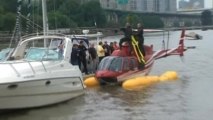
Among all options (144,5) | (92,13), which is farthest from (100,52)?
(144,5)

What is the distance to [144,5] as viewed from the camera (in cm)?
14175

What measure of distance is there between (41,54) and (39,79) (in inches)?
97.8

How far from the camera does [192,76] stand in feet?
93.2

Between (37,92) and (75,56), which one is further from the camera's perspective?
(75,56)

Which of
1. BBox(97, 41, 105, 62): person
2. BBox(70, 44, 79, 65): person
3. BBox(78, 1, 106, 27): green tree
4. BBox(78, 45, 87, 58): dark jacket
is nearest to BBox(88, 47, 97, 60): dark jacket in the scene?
BBox(97, 41, 105, 62): person

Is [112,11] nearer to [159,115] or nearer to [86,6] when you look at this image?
[86,6]

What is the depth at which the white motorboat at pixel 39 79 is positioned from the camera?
54.4 feet

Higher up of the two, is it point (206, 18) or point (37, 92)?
point (37, 92)

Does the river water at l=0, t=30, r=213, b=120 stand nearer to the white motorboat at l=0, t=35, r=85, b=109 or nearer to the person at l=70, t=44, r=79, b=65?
the white motorboat at l=0, t=35, r=85, b=109

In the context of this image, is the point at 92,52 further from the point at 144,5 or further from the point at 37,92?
the point at 144,5

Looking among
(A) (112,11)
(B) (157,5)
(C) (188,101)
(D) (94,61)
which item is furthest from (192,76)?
(B) (157,5)

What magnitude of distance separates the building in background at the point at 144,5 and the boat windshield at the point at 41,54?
89491 mm

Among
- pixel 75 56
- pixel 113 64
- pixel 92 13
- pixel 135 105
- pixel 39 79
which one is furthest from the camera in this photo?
pixel 92 13

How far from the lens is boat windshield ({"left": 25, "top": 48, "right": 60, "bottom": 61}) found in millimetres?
19139
